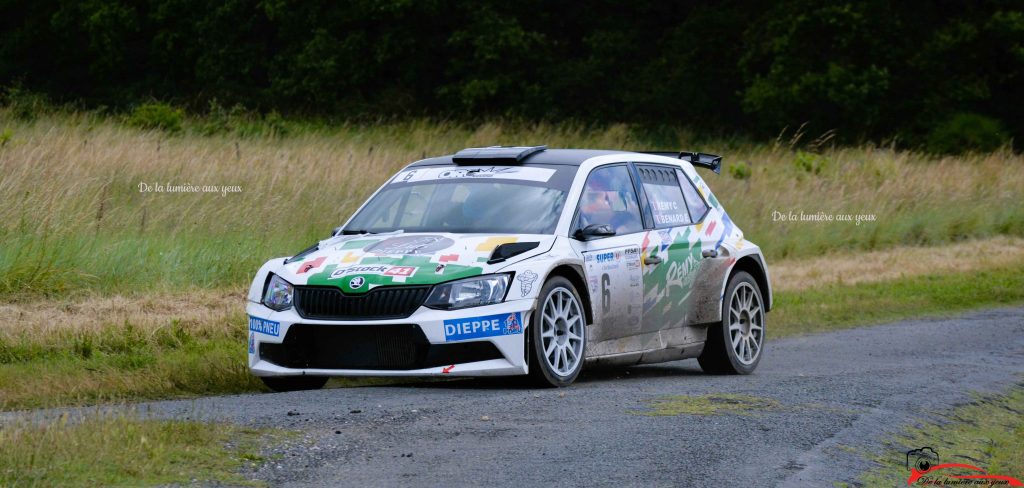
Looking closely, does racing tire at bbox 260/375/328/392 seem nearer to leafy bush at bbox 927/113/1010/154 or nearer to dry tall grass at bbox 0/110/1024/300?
dry tall grass at bbox 0/110/1024/300

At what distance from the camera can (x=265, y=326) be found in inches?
355

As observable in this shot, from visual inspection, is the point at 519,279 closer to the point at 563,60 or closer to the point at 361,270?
the point at 361,270

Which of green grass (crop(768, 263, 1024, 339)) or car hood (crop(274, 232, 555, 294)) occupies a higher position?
car hood (crop(274, 232, 555, 294))

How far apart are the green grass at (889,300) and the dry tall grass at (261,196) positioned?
8.73ft

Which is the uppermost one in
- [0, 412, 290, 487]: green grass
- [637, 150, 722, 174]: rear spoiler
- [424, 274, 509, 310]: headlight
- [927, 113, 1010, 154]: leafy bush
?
[637, 150, 722, 174]: rear spoiler

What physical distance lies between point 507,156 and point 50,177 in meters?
7.63

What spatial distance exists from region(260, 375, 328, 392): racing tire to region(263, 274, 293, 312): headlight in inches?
18.7

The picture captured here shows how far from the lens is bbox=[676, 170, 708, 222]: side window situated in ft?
36.2

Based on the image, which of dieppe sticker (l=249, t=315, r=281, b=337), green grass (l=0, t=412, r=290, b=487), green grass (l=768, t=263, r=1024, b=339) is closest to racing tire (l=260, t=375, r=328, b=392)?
dieppe sticker (l=249, t=315, r=281, b=337)

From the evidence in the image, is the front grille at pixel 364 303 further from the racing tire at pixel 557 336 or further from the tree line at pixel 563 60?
the tree line at pixel 563 60

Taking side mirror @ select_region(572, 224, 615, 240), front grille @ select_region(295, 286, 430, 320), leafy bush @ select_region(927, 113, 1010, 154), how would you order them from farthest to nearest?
leafy bush @ select_region(927, 113, 1010, 154), side mirror @ select_region(572, 224, 615, 240), front grille @ select_region(295, 286, 430, 320)

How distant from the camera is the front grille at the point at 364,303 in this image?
8.66 m

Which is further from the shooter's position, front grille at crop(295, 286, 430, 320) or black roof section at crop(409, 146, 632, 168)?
black roof section at crop(409, 146, 632, 168)

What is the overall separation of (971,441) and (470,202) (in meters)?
3.53
